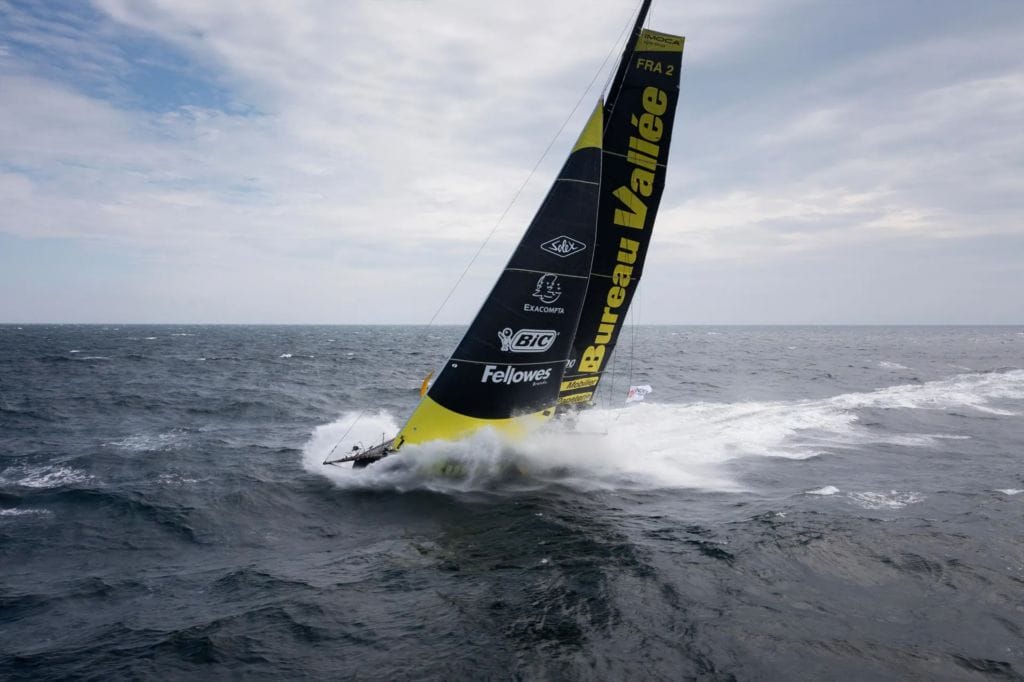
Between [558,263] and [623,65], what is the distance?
180 inches

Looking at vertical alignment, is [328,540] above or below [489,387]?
below

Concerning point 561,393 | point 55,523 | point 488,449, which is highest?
point 561,393

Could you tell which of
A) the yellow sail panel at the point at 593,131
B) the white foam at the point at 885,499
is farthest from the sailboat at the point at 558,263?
the white foam at the point at 885,499

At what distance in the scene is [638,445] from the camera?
16.2 metres

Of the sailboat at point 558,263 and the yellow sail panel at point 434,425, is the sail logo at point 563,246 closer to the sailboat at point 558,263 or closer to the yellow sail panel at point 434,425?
the sailboat at point 558,263

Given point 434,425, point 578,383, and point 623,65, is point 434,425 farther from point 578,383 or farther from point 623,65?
point 623,65

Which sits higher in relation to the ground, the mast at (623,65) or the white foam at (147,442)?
the mast at (623,65)

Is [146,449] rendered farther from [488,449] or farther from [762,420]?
[762,420]

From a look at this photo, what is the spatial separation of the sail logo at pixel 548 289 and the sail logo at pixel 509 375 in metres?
1.62

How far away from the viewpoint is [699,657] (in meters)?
6.22

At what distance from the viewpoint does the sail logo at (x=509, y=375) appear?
12365 millimetres

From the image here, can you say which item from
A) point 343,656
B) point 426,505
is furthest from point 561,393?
point 343,656

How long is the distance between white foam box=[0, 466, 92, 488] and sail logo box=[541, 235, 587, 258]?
1157 cm

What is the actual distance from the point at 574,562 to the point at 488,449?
4641 millimetres
